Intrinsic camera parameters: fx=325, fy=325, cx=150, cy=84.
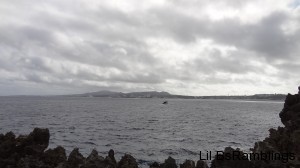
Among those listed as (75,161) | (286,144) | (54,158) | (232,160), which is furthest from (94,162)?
(286,144)

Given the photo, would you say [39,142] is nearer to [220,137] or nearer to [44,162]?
[44,162]

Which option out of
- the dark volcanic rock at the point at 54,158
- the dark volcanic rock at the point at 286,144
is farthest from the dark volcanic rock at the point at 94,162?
the dark volcanic rock at the point at 286,144

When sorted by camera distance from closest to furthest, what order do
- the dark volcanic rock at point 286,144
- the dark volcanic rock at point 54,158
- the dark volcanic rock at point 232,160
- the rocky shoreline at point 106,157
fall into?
1. the dark volcanic rock at point 232,160
2. the rocky shoreline at point 106,157
3. the dark volcanic rock at point 286,144
4. the dark volcanic rock at point 54,158

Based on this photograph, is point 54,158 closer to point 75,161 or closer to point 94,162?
point 75,161

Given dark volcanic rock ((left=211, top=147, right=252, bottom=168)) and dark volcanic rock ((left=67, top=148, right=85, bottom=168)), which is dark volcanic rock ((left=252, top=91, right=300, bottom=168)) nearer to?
dark volcanic rock ((left=211, top=147, right=252, bottom=168))

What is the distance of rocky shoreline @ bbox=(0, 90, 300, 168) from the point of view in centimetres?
2353

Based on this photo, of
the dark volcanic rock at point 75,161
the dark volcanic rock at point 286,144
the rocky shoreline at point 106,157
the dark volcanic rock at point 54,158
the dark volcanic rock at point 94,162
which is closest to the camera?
the dark volcanic rock at point 94,162

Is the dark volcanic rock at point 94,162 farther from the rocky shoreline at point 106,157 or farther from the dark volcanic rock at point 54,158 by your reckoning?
the dark volcanic rock at point 54,158

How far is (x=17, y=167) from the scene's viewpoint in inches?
987

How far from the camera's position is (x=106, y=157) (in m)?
25.1

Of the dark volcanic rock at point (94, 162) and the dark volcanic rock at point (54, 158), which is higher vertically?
the dark volcanic rock at point (94, 162)

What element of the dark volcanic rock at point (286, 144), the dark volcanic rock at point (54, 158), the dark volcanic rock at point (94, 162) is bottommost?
the dark volcanic rock at point (54, 158)

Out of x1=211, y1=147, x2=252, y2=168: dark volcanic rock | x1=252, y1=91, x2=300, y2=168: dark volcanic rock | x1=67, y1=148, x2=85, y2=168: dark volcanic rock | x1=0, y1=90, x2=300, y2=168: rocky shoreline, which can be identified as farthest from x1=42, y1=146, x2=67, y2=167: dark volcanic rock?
x1=252, y1=91, x2=300, y2=168: dark volcanic rock

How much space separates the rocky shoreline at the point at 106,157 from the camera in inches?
926
